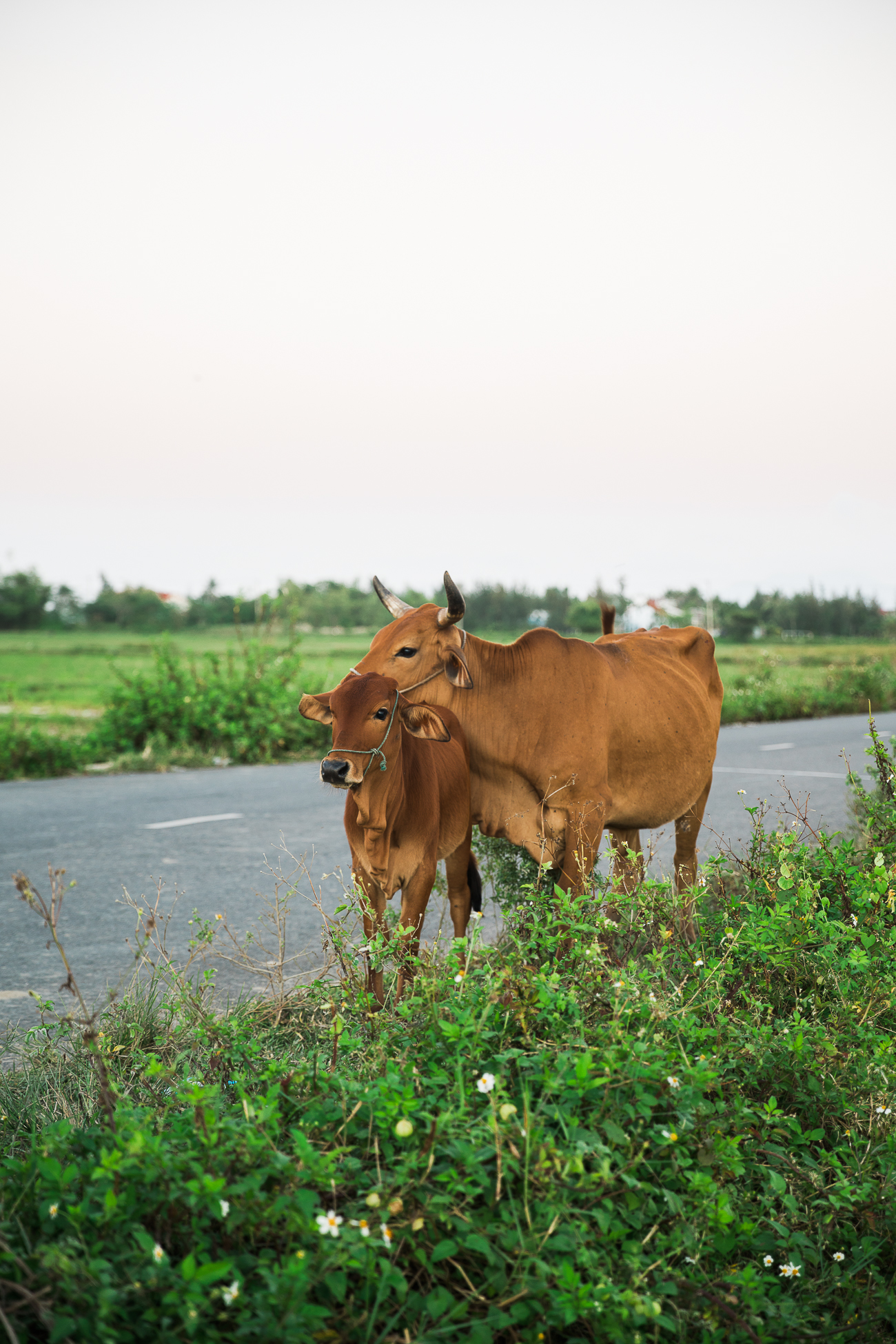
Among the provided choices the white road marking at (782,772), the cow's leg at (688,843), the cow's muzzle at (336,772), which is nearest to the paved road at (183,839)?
the white road marking at (782,772)

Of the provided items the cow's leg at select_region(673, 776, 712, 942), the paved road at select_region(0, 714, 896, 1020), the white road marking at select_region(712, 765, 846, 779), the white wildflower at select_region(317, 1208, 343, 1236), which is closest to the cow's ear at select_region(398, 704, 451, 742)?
the paved road at select_region(0, 714, 896, 1020)

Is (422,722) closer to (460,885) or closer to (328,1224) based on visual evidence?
(460,885)

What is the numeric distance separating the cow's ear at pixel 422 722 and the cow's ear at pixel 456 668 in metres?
0.24

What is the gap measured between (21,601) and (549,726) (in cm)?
4589

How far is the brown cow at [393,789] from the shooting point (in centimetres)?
317

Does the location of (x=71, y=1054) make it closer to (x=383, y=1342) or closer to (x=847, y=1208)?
(x=383, y=1342)

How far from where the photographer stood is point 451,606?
337 centimetres

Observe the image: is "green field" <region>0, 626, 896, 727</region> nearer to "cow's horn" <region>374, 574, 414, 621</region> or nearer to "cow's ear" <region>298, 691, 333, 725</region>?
"cow's horn" <region>374, 574, 414, 621</region>

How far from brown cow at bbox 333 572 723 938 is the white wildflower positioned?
5.69ft

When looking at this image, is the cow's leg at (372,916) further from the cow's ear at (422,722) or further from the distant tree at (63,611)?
the distant tree at (63,611)

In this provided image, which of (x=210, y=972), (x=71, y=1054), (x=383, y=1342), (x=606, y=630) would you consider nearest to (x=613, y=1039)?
(x=383, y=1342)

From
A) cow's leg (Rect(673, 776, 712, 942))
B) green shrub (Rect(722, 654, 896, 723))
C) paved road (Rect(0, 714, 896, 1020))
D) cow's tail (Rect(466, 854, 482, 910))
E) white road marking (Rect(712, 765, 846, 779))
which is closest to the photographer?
cow's tail (Rect(466, 854, 482, 910))

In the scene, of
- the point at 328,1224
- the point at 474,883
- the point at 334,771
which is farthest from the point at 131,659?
the point at 328,1224

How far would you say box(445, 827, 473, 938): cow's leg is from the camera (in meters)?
3.81
